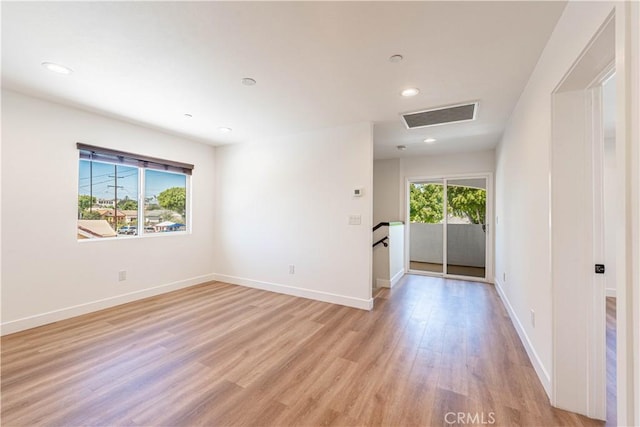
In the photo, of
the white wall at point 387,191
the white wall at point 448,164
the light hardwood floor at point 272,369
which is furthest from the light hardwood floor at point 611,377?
the white wall at point 387,191

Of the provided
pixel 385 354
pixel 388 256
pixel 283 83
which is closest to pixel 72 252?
pixel 283 83

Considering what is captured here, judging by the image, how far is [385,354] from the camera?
90.7 inches

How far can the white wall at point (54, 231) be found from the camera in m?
2.66

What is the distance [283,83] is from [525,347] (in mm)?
3336

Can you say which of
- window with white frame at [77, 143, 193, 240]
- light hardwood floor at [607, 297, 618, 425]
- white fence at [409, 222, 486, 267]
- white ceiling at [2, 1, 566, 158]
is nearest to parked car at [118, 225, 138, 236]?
window with white frame at [77, 143, 193, 240]

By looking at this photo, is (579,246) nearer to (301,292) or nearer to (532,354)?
(532,354)

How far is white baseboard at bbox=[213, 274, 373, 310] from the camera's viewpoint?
11.3ft

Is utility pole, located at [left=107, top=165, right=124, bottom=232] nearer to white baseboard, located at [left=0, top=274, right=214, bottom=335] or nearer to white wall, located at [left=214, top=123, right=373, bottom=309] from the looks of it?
white baseboard, located at [left=0, top=274, right=214, bottom=335]

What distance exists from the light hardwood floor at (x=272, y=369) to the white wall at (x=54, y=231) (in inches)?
12.0

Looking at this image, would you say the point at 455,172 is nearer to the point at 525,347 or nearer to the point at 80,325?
the point at 525,347

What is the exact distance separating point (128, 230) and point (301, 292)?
2.70 m

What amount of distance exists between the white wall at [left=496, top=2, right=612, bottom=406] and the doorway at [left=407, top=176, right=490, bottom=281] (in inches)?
86.2

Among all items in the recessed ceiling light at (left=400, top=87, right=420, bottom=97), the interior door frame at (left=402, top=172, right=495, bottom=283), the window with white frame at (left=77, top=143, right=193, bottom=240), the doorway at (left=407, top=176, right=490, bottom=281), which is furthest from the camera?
the doorway at (left=407, top=176, right=490, bottom=281)

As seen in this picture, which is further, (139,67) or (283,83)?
(283,83)
